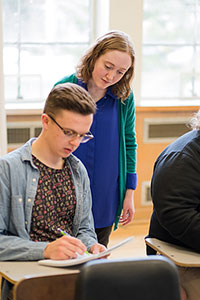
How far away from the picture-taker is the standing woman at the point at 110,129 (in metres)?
2.22

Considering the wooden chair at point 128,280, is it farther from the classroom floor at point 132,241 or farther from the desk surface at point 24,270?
the classroom floor at point 132,241

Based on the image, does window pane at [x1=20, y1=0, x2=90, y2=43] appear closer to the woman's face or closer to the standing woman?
the standing woman

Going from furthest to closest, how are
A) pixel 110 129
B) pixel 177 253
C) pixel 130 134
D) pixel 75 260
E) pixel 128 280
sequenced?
pixel 130 134
pixel 110 129
pixel 177 253
pixel 75 260
pixel 128 280

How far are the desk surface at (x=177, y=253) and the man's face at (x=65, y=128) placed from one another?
0.53 metres

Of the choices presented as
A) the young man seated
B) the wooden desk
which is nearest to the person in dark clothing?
the young man seated

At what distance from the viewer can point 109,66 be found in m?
2.20

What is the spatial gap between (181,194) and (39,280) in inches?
29.4

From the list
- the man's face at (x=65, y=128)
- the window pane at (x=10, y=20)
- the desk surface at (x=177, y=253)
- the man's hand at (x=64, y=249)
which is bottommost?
the desk surface at (x=177, y=253)

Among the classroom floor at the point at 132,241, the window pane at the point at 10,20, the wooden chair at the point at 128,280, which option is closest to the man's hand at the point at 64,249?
the wooden chair at the point at 128,280

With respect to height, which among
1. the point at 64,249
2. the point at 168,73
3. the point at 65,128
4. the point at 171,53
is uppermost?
the point at 171,53

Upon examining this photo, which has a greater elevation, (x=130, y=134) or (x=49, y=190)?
(x=130, y=134)

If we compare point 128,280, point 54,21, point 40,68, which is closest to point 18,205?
point 128,280

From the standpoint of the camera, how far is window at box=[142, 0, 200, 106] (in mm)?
4371

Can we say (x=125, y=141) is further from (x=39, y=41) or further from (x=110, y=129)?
(x=39, y=41)
